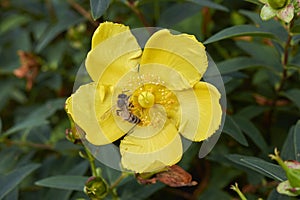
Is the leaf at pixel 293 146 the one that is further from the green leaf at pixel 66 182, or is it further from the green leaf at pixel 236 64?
the green leaf at pixel 66 182

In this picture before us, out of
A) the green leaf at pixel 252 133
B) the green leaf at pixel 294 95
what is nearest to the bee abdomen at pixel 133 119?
the green leaf at pixel 252 133

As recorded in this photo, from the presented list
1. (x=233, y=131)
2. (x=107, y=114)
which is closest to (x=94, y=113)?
(x=107, y=114)

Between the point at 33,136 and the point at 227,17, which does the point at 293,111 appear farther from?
the point at 33,136

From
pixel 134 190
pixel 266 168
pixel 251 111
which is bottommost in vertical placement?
pixel 134 190

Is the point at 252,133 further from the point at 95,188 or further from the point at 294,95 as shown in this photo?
the point at 95,188

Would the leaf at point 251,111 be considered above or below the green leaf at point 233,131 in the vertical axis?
below
